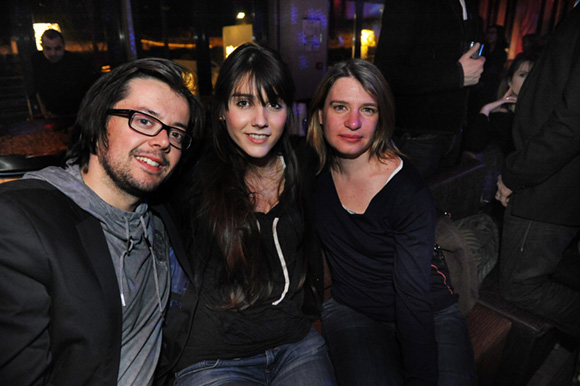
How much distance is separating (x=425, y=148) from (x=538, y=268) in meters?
1.00

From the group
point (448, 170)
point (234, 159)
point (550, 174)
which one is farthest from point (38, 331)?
point (448, 170)

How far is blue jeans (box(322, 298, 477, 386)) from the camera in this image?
1.52 metres

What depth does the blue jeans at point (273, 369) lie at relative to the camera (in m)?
1.42

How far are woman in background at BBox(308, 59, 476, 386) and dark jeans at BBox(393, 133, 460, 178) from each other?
984mm

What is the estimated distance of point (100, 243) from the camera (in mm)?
1160

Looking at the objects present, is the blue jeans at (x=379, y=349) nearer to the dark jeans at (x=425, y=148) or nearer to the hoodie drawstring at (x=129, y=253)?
the hoodie drawstring at (x=129, y=253)

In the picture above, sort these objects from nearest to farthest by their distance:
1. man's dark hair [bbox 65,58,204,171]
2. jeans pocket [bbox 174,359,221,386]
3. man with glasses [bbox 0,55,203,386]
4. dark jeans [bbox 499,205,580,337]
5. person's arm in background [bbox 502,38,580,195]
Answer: man with glasses [bbox 0,55,203,386], man's dark hair [bbox 65,58,204,171], jeans pocket [bbox 174,359,221,386], person's arm in background [bbox 502,38,580,195], dark jeans [bbox 499,205,580,337]

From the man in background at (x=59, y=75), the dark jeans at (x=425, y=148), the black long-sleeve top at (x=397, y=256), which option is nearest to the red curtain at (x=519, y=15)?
the dark jeans at (x=425, y=148)

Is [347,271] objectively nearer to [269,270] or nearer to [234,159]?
[269,270]

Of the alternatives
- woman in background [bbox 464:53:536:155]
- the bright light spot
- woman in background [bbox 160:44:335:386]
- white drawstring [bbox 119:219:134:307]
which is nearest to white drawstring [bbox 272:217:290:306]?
woman in background [bbox 160:44:335:386]

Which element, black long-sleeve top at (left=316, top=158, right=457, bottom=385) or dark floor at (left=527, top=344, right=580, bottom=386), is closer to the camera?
black long-sleeve top at (left=316, top=158, right=457, bottom=385)

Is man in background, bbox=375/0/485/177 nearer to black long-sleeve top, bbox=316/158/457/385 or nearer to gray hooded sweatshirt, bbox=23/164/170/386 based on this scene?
black long-sleeve top, bbox=316/158/457/385

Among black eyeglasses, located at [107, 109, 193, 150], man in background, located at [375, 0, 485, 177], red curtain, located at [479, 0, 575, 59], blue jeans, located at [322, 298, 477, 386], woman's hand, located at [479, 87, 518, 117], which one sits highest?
red curtain, located at [479, 0, 575, 59]

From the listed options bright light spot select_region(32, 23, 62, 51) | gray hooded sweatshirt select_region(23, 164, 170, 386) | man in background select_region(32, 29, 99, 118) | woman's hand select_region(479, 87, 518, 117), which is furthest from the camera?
bright light spot select_region(32, 23, 62, 51)
